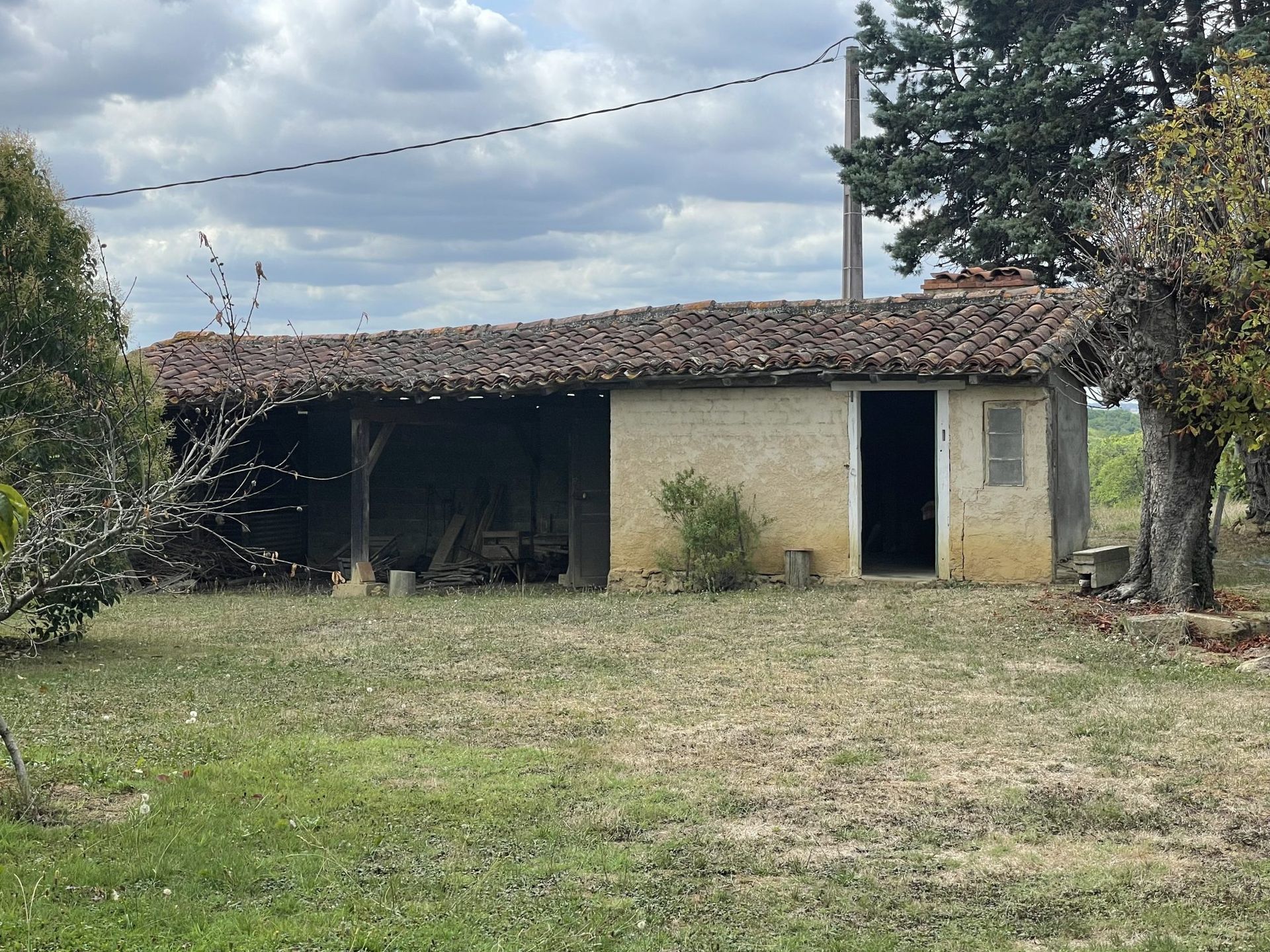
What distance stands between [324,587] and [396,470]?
8.20 ft

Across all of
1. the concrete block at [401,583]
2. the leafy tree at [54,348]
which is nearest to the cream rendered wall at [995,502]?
the concrete block at [401,583]

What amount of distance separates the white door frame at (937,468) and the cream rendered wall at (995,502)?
0.06 meters

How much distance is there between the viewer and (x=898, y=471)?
1944 cm

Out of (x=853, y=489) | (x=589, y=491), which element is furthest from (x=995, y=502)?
(x=589, y=491)

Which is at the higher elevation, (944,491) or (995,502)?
(944,491)

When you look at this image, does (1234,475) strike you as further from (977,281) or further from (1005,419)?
(1005,419)

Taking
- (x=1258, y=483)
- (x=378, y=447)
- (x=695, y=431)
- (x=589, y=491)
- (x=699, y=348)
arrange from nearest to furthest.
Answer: (x=695, y=431)
(x=699, y=348)
(x=378, y=447)
(x=589, y=491)
(x=1258, y=483)

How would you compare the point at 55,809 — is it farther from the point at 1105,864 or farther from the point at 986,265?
the point at 986,265

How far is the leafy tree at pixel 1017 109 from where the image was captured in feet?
63.8

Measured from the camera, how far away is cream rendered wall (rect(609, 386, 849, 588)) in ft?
47.9

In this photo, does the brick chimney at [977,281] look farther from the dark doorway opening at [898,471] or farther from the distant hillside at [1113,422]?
the distant hillside at [1113,422]

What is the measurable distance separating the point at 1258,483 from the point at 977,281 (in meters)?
6.60

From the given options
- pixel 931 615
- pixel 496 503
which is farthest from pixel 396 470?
pixel 931 615

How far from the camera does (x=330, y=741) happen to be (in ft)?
23.1
